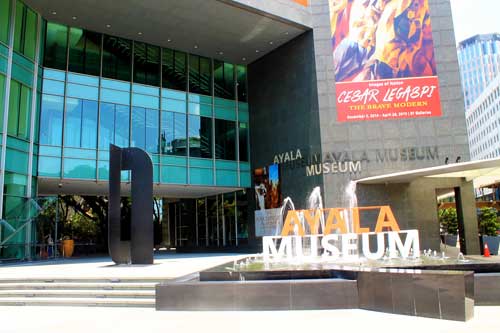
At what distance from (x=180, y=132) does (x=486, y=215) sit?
85.5 feet

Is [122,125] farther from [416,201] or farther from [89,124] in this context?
[416,201]

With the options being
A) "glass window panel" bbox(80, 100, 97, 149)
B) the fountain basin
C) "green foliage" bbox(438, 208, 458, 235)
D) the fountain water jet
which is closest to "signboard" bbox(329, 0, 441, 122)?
the fountain water jet

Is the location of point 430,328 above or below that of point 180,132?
below

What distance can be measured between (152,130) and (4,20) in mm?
9526

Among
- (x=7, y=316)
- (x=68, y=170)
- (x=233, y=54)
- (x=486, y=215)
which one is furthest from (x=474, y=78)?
(x=7, y=316)

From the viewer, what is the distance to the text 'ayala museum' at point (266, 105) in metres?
22.9

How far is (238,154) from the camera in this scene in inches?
1190

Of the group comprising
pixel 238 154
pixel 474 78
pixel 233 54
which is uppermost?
pixel 474 78

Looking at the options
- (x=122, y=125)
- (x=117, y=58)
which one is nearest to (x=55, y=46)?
(x=117, y=58)

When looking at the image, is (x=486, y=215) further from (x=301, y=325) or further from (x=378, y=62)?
(x=301, y=325)

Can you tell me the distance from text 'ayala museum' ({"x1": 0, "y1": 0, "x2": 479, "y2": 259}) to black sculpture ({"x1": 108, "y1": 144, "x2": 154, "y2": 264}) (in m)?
6.70

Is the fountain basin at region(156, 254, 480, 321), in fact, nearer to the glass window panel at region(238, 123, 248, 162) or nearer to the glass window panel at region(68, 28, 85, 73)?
the glass window panel at region(68, 28, 85, 73)

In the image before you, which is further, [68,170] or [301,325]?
[68,170]

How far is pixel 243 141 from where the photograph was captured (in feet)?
101
